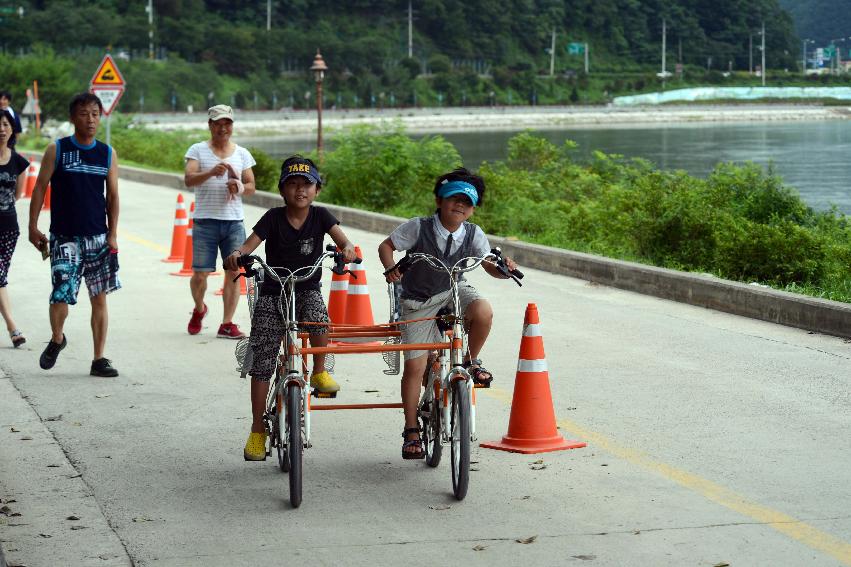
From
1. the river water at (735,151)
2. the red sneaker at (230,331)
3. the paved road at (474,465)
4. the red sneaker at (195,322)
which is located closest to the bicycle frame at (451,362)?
the paved road at (474,465)

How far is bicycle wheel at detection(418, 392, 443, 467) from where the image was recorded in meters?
6.68

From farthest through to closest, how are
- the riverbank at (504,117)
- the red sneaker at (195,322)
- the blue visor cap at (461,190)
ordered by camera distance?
the riverbank at (504,117) → the red sneaker at (195,322) → the blue visor cap at (461,190)

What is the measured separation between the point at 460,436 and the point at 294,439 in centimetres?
74

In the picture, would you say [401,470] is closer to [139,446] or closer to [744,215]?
[139,446]

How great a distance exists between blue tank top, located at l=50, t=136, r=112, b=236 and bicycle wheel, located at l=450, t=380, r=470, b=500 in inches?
154

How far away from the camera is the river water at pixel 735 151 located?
45631 millimetres

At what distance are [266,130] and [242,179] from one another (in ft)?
333

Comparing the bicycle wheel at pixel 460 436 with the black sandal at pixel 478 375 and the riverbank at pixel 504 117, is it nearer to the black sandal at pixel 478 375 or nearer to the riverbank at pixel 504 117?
the black sandal at pixel 478 375

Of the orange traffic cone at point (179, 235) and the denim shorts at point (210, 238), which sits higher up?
the denim shorts at point (210, 238)

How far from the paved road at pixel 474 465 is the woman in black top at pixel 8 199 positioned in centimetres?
27

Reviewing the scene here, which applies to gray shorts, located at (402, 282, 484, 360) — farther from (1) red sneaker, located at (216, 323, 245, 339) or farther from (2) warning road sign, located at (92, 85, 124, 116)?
(2) warning road sign, located at (92, 85, 124, 116)

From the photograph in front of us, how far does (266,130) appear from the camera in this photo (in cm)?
11162

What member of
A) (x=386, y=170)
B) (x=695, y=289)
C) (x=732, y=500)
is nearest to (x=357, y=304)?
(x=695, y=289)

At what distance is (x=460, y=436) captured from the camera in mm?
6309
